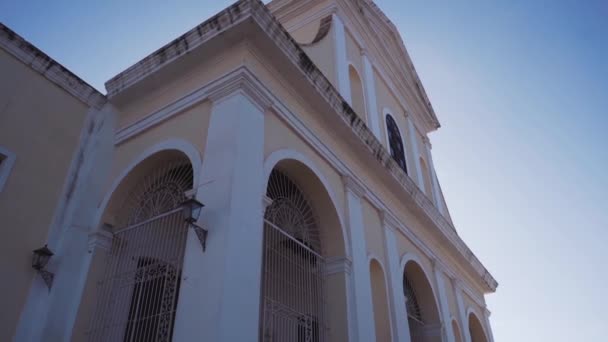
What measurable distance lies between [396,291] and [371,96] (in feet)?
13.0

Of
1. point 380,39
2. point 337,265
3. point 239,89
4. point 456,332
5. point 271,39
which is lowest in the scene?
point 337,265

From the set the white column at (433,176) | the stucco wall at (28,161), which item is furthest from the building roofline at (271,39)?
the white column at (433,176)

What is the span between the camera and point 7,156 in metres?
5.45

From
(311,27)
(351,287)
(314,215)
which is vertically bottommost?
(351,287)

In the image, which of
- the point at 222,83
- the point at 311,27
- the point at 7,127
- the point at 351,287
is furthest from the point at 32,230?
the point at 311,27

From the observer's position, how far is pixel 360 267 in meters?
6.38

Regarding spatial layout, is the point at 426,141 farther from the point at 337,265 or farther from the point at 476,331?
the point at 337,265

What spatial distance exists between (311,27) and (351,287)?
562 cm

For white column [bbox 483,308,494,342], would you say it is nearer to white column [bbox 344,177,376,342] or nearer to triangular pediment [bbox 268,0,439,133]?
triangular pediment [bbox 268,0,439,133]

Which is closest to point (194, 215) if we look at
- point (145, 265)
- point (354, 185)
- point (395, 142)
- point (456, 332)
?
point (145, 265)

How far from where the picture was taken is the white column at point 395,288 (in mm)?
7012

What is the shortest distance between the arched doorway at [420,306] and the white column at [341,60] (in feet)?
10.4

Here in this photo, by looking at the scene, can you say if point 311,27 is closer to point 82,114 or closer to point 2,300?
point 82,114

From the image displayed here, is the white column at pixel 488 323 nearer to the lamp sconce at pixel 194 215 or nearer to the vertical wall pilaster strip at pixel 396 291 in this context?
the vertical wall pilaster strip at pixel 396 291
